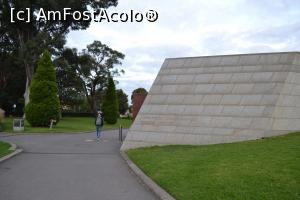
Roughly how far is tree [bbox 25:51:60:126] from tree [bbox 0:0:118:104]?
8.99m

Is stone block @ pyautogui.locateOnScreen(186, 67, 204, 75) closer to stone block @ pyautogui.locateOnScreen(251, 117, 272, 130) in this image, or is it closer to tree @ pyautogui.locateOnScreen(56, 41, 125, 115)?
stone block @ pyautogui.locateOnScreen(251, 117, 272, 130)

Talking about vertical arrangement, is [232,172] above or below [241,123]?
below

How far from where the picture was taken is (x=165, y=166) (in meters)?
11.2

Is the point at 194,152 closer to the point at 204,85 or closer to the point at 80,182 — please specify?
the point at 80,182

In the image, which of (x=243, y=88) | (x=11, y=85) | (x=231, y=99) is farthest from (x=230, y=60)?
(x=11, y=85)

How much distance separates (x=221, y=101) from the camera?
16.9 m

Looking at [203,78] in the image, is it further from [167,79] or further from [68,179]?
[68,179]

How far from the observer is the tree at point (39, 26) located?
141 ft

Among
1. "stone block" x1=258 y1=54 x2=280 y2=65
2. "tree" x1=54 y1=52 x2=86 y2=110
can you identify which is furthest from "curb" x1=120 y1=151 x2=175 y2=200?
"tree" x1=54 y1=52 x2=86 y2=110

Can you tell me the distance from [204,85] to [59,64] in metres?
35.7

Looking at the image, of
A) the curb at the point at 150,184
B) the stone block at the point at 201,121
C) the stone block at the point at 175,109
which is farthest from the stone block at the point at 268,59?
the curb at the point at 150,184

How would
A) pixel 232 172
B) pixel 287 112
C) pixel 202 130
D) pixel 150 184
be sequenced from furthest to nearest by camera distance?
pixel 202 130 < pixel 287 112 < pixel 150 184 < pixel 232 172

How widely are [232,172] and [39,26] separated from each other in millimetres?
41026

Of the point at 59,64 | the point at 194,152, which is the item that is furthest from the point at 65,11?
the point at 194,152
